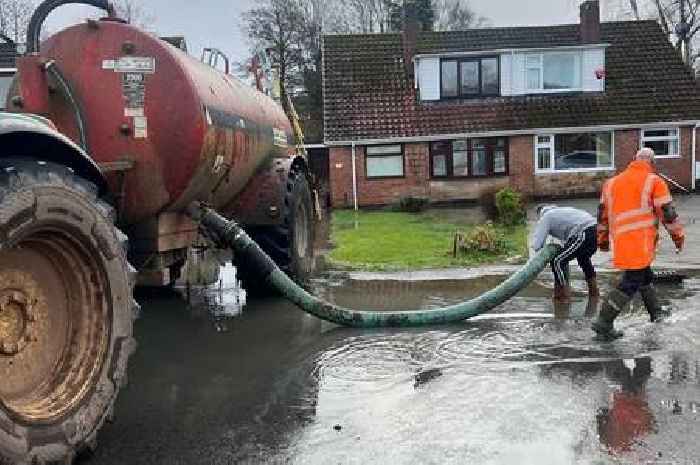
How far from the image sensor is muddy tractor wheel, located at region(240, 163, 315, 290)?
9.61 metres

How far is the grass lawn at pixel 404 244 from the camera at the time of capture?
1294 centimetres

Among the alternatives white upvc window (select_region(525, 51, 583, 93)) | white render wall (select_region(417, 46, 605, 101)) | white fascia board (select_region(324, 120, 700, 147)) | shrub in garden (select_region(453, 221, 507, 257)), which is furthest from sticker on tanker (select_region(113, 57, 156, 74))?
white upvc window (select_region(525, 51, 583, 93))

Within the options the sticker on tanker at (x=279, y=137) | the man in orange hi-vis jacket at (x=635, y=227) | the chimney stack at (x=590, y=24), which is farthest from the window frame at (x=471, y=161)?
the man in orange hi-vis jacket at (x=635, y=227)

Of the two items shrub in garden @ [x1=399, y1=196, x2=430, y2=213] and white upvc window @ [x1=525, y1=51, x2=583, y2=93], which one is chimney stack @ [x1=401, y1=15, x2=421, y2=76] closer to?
white upvc window @ [x1=525, y1=51, x2=583, y2=93]

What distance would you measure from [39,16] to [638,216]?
518 centimetres

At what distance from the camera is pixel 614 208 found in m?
7.62

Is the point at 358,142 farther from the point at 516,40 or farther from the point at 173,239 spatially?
the point at 173,239

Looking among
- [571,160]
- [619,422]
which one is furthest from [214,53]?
[571,160]

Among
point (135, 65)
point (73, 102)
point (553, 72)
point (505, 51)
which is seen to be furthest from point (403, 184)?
point (73, 102)

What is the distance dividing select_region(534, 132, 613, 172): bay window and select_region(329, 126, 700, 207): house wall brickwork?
252 mm

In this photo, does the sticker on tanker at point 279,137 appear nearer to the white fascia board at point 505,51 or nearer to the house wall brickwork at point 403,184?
the house wall brickwork at point 403,184

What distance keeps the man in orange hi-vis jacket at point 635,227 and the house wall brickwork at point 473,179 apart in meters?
19.7

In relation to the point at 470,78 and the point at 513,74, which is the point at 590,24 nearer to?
the point at 513,74

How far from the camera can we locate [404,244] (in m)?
15.3
